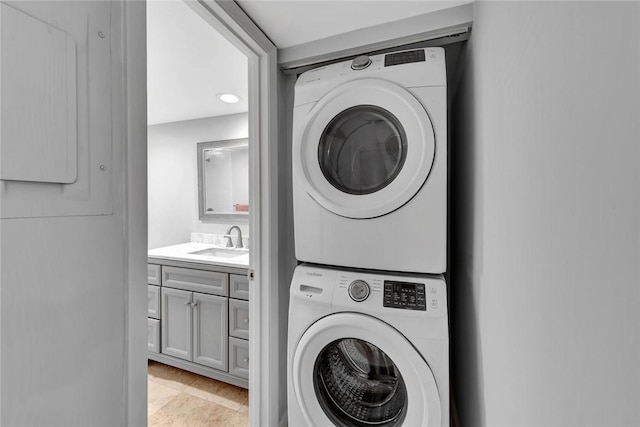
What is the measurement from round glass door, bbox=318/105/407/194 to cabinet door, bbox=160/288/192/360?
155 centimetres

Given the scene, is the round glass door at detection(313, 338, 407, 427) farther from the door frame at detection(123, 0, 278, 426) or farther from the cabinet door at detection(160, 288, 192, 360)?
the cabinet door at detection(160, 288, 192, 360)

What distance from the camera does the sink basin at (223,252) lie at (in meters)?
2.55

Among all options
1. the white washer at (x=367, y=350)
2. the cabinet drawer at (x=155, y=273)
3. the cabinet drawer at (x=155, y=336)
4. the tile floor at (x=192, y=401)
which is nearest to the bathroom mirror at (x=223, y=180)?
the cabinet drawer at (x=155, y=273)

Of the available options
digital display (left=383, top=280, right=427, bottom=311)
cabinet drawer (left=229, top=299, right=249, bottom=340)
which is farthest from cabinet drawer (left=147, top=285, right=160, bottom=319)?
digital display (left=383, top=280, right=427, bottom=311)

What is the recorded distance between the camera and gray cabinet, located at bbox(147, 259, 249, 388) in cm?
200

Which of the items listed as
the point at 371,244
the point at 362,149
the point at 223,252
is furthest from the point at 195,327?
the point at 362,149

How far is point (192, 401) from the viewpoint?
1.90m

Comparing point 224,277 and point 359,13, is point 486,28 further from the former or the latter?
point 224,277

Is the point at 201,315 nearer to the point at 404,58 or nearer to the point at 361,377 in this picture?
the point at 361,377

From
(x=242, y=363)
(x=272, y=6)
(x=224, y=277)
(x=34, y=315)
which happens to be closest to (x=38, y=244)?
(x=34, y=315)

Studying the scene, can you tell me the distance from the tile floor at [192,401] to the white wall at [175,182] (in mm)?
1249

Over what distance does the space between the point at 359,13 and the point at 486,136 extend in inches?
30.8

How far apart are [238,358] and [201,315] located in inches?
16.5

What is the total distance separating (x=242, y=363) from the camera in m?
1.98
